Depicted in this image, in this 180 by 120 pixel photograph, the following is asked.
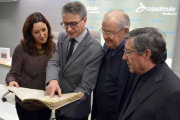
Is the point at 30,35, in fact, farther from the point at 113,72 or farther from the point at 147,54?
the point at 147,54

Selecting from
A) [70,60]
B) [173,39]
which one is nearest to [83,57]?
[70,60]

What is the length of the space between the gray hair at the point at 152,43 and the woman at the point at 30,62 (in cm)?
95

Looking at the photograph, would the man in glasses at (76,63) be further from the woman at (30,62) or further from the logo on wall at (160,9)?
the logo on wall at (160,9)

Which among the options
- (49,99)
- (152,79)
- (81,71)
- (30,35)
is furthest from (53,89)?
(30,35)

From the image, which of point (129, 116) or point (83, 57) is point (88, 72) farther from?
point (129, 116)

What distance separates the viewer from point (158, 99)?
2.85 ft

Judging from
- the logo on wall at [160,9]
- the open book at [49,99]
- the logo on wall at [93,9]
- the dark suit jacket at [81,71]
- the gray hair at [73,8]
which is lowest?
the open book at [49,99]

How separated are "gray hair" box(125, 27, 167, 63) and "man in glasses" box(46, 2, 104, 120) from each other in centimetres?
35

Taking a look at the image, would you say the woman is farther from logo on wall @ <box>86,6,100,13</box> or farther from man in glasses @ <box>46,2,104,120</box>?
logo on wall @ <box>86,6,100,13</box>

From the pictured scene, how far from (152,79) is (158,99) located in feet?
0.40

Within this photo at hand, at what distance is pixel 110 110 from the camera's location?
126 cm

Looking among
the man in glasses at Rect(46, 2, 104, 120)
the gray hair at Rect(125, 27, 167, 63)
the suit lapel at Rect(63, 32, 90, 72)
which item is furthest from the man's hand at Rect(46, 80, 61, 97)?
the gray hair at Rect(125, 27, 167, 63)

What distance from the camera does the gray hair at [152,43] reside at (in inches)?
35.6

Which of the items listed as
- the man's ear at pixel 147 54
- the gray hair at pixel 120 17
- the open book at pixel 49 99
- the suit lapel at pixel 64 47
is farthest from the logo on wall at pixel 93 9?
the man's ear at pixel 147 54
